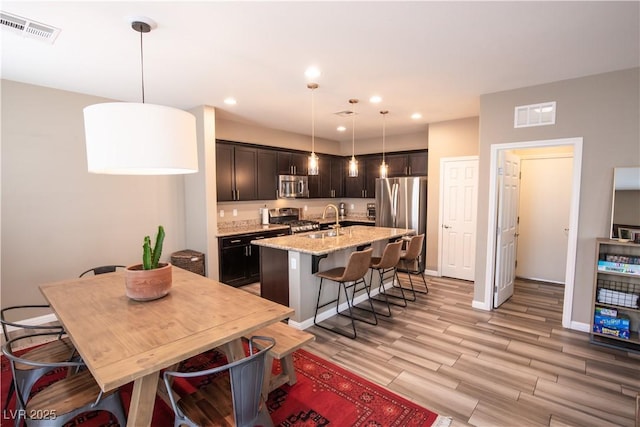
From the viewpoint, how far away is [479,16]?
6.91 feet

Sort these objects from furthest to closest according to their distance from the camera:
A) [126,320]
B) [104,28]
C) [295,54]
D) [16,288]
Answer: [16,288]
[295,54]
[104,28]
[126,320]

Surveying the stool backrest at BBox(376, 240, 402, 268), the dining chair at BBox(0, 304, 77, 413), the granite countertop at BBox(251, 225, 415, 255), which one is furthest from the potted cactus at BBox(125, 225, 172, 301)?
the stool backrest at BBox(376, 240, 402, 268)

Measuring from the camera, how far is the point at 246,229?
5.26 meters

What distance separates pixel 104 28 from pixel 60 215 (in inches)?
93.9

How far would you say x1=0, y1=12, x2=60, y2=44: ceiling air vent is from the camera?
7.05 feet

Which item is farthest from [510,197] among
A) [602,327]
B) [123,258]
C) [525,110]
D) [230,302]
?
[123,258]

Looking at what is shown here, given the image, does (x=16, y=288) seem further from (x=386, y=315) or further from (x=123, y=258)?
(x=386, y=315)

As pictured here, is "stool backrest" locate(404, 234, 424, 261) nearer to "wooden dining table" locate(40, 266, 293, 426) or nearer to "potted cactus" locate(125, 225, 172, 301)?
"wooden dining table" locate(40, 266, 293, 426)

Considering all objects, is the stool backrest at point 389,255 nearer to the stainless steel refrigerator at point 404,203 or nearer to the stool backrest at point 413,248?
the stool backrest at point 413,248

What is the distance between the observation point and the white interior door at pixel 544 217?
4852mm

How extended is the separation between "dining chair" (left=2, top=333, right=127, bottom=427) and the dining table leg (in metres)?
0.25

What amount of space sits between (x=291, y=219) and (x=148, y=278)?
13.7 ft

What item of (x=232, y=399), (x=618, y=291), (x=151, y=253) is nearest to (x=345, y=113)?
(x=151, y=253)

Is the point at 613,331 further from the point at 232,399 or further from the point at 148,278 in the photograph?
the point at 148,278
